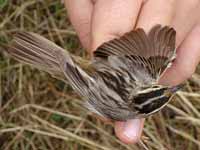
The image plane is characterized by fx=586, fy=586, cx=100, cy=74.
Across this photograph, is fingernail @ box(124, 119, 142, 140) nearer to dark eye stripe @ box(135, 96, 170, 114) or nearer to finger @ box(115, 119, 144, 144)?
finger @ box(115, 119, 144, 144)

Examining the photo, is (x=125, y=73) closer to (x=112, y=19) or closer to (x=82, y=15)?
(x=112, y=19)

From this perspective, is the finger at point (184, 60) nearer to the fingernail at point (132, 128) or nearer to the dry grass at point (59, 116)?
the fingernail at point (132, 128)

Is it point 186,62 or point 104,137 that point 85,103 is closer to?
point 186,62

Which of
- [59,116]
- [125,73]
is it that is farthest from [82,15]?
[59,116]

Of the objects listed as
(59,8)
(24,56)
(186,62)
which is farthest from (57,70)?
(59,8)

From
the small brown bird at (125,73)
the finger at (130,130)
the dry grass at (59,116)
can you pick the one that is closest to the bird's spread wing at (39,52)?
the small brown bird at (125,73)

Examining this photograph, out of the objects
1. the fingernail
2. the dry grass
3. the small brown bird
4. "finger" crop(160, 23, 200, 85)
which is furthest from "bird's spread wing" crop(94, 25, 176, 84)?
the dry grass
